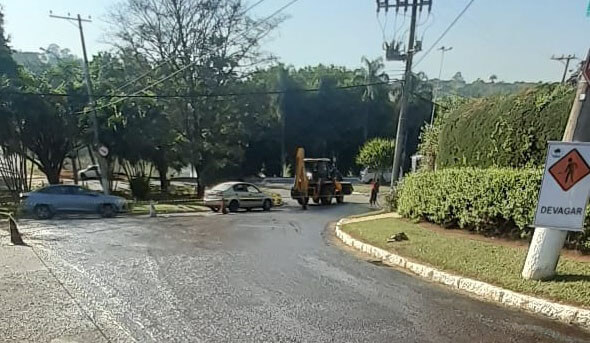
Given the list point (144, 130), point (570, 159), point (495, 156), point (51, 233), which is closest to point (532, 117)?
point (495, 156)

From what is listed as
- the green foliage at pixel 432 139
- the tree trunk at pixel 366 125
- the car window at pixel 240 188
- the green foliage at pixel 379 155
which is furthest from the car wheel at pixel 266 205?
the tree trunk at pixel 366 125

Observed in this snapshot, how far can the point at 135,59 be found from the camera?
1496 inches

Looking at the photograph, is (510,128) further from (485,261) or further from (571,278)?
(571,278)

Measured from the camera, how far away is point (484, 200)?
13.1 m

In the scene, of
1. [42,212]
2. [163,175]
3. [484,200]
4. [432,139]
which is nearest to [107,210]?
[42,212]

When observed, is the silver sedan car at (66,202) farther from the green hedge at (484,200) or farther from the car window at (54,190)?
the green hedge at (484,200)

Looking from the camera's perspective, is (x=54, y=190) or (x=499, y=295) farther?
(x=54, y=190)

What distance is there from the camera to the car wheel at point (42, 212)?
24469 millimetres

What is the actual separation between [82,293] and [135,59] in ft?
104

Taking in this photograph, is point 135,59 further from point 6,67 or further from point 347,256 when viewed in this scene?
point 347,256

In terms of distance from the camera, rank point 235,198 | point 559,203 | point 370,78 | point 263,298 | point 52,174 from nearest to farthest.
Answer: point 263,298 < point 559,203 < point 235,198 < point 52,174 < point 370,78

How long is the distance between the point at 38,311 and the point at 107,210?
19.5 m

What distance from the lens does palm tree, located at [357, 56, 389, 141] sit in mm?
59216

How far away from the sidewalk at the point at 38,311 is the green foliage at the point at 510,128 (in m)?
10.4
